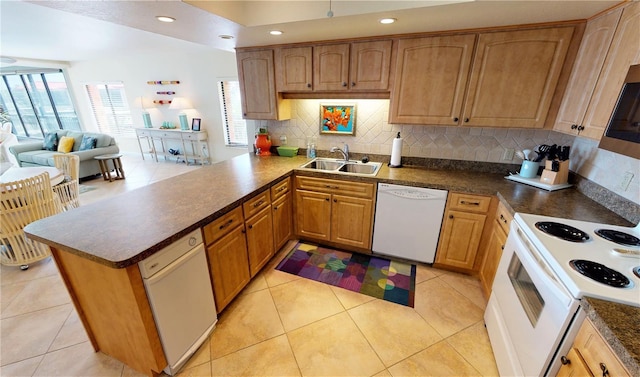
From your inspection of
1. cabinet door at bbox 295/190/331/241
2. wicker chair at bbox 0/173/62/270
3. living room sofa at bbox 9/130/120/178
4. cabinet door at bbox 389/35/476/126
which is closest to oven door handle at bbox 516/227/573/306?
cabinet door at bbox 389/35/476/126

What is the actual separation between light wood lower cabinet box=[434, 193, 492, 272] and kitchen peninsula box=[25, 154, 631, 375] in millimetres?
105

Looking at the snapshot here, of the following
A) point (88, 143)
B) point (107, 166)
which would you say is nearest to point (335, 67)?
point (107, 166)

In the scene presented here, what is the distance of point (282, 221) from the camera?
2.57 metres

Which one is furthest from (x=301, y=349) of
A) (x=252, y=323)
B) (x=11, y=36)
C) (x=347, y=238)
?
(x=11, y=36)

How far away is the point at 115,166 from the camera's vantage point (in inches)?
203

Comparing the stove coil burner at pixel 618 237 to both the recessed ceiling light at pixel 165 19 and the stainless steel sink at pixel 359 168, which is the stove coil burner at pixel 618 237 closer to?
the stainless steel sink at pixel 359 168

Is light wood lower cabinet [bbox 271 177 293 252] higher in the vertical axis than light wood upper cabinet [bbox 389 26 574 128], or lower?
lower

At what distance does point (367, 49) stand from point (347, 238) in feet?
5.99

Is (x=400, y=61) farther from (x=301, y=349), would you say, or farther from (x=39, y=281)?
(x=39, y=281)

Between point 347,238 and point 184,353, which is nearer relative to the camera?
point 184,353

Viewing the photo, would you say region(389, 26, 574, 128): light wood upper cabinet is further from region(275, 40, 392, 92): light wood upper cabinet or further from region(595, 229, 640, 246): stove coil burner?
region(595, 229, 640, 246): stove coil burner

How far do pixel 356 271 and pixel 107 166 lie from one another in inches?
218

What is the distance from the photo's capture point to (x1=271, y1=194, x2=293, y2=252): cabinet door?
2.42 m

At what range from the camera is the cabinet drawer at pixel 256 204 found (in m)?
1.94
